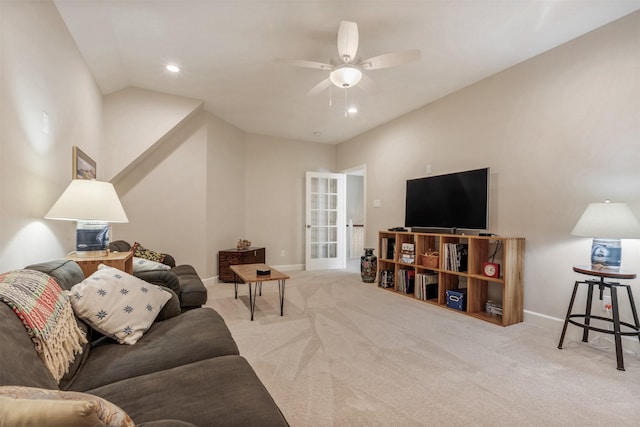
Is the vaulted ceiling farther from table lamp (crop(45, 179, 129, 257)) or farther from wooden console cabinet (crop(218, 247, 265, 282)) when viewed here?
wooden console cabinet (crop(218, 247, 265, 282))

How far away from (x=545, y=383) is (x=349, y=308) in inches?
74.0

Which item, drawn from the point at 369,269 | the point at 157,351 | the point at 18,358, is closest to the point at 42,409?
the point at 18,358

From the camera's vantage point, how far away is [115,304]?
5.05 ft

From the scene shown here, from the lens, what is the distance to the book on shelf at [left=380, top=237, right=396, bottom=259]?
4.57 metres

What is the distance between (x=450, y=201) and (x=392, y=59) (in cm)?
196

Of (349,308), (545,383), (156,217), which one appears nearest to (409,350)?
(545,383)

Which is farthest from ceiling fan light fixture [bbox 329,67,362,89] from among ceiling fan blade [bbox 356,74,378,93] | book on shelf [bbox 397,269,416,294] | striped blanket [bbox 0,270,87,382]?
book on shelf [bbox 397,269,416,294]

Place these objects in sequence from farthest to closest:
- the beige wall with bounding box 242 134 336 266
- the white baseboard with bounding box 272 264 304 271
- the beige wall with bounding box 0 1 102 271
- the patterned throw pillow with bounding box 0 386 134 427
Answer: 1. the white baseboard with bounding box 272 264 304 271
2. the beige wall with bounding box 242 134 336 266
3. the beige wall with bounding box 0 1 102 271
4. the patterned throw pillow with bounding box 0 386 134 427

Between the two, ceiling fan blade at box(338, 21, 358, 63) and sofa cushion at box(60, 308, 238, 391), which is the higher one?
ceiling fan blade at box(338, 21, 358, 63)

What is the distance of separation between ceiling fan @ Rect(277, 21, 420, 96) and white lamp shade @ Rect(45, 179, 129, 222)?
1.70 metres

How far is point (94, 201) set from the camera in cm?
204

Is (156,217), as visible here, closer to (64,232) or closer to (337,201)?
(64,232)

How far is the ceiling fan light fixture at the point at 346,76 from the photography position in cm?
253

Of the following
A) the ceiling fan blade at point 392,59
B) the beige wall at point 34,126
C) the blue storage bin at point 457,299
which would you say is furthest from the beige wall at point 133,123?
the blue storage bin at point 457,299
